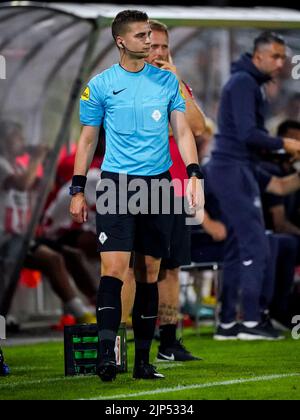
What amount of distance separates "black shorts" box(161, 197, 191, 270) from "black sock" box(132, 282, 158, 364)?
1.39 metres

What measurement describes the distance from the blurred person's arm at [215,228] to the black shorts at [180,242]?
260 centimetres

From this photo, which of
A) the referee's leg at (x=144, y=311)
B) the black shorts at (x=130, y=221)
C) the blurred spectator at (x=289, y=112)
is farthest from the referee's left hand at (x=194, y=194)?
the blurred spectator at (x=289, y=112)

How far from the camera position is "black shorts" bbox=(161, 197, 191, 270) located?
1014 cm

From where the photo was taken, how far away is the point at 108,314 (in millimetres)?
8430

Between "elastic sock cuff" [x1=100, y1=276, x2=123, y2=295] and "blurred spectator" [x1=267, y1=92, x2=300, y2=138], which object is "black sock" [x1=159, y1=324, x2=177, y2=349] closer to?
"elastic sock cuff" [x1=100, y1=276, x2=123, y2=295]

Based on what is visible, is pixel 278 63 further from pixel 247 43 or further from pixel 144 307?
pixel 144 307

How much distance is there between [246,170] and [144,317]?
3.99m

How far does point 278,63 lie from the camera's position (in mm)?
12609

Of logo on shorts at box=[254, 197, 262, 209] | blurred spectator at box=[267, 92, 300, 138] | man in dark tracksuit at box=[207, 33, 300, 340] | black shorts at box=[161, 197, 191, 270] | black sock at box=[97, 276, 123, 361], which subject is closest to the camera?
black sock at box=[97, 276, 123, 361]

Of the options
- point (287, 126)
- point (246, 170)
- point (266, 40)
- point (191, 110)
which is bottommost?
point (246, 170)

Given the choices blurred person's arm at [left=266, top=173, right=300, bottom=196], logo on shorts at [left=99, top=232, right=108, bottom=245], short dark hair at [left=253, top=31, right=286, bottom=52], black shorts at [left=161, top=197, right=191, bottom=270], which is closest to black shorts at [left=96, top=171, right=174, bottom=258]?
logo on shorts at [left=99, top=232, right=108, bottom=245]

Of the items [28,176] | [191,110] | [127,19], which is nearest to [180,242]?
[191,110]

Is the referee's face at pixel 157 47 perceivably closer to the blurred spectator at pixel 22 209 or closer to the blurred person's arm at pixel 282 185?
the blurred person's arm at pixel 282 185

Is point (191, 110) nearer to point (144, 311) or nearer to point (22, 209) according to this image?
point (144, 311)
